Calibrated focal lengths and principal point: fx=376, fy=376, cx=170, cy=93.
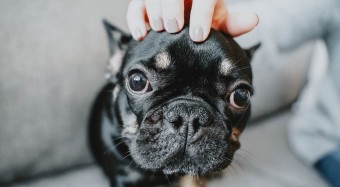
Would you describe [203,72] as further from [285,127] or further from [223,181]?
[285,127]

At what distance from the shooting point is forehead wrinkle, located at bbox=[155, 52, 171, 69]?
104 centimetres

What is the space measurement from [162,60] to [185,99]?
13 cm

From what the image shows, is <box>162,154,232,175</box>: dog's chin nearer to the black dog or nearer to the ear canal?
the black dog

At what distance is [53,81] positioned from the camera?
4.60ft

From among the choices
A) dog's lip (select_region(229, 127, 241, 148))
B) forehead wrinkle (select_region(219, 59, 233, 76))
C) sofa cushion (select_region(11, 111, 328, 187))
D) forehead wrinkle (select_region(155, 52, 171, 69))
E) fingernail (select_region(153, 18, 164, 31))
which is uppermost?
fingernail (select_region(153, 18, 164, 31))

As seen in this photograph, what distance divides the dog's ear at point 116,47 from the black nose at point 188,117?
39 cm

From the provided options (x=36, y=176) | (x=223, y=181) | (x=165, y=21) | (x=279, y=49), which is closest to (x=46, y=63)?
(x=36, y=176)

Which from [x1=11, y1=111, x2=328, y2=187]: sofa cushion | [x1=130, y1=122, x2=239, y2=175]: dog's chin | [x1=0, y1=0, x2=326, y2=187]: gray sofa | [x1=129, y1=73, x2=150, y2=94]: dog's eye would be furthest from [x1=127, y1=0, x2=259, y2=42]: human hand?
[x1=11, y1=111, x2=328, y2=187]: sofa cushion

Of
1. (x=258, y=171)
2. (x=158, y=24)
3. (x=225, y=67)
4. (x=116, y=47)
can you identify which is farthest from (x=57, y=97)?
(x=258, y=171)

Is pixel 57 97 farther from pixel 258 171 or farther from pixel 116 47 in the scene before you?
→ pixel 258 171

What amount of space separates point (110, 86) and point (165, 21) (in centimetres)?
50

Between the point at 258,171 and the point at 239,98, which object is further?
the point at 258,171

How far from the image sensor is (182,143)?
3.26ft

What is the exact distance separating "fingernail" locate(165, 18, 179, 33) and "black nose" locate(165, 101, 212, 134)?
0.69ft
